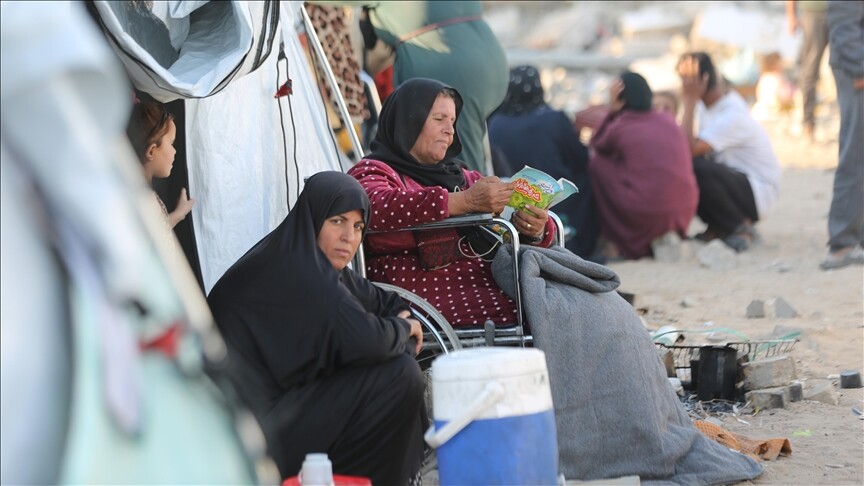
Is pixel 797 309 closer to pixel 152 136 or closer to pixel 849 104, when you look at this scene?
pixel 849 104

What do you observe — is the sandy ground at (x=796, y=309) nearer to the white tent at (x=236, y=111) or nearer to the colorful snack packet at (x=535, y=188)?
the colorful snack packet at (x=535, y=188)

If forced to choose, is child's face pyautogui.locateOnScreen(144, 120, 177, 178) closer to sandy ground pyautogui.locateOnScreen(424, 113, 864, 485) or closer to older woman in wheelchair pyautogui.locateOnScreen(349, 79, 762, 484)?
older woman in wheelchair pyautogui.locateOnScreen(349, 79, 762, 484)

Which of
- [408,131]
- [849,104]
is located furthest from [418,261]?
[849,104]

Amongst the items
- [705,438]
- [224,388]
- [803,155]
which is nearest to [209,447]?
[224,388]

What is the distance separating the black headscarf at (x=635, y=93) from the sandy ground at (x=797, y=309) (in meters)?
1.14

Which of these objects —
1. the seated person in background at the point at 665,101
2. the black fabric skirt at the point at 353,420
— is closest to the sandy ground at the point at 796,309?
the black fabric skirt at the point at 353,420

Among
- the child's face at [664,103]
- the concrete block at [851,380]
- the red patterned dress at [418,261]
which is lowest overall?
the child's face at [664,103]

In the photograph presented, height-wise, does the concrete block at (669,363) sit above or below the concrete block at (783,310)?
above

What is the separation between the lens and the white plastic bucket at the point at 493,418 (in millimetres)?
2926

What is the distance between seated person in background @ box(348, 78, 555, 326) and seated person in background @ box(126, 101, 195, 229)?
2.26ft

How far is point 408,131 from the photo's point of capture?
4523mm

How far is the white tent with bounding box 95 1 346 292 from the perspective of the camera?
3.86 meters

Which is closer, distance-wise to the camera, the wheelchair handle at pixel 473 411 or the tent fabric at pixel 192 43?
the wheelchair handle at pixel 473 411

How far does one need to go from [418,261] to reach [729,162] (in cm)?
614
